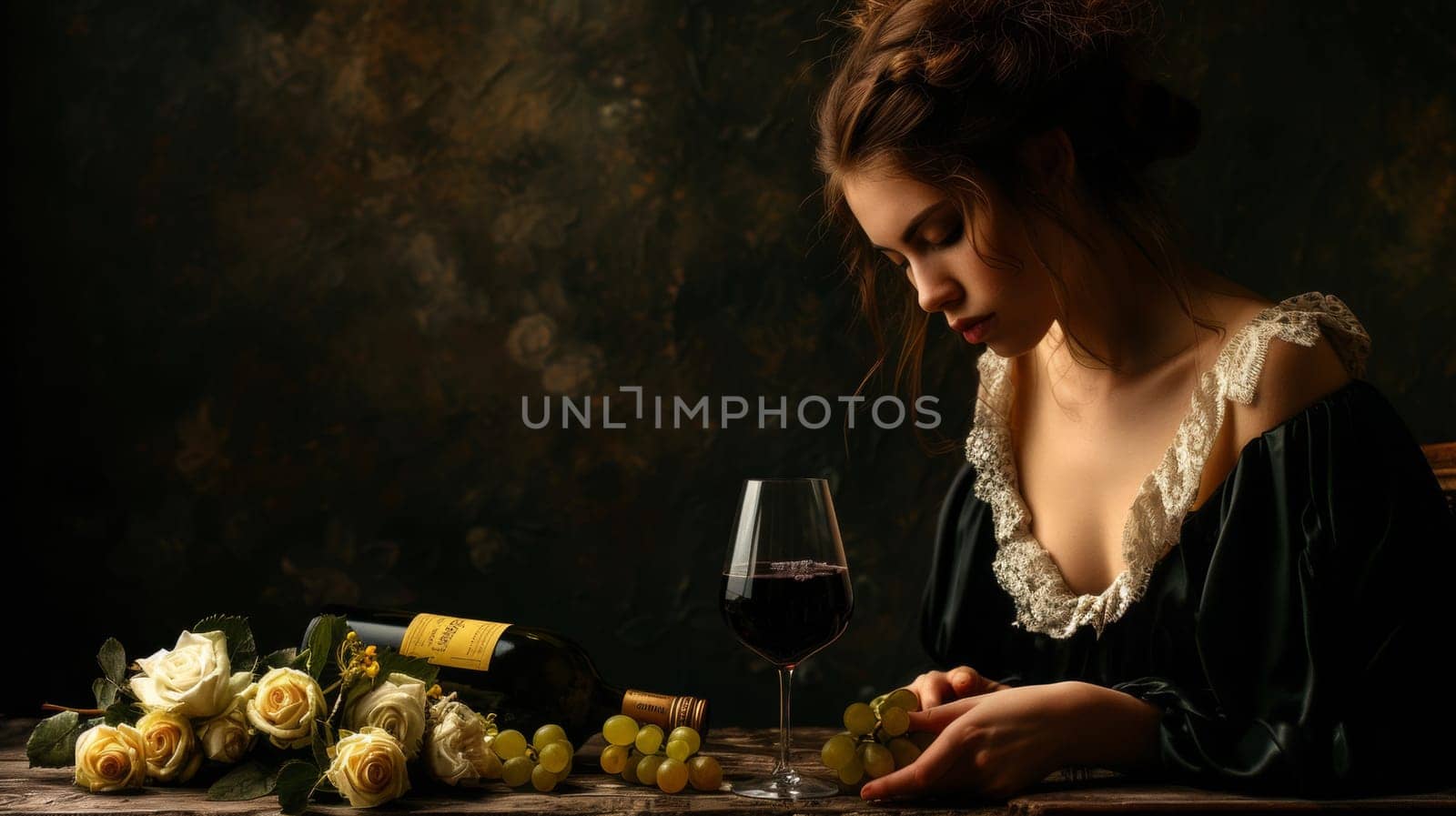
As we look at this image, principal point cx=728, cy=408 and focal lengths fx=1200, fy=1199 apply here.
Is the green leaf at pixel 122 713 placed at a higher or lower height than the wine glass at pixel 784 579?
lower

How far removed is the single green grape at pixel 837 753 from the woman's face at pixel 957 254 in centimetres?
44

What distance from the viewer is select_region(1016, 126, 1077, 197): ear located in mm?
1264

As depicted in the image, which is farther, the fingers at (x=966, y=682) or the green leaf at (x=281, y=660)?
the fingers at (x=966, y=682)

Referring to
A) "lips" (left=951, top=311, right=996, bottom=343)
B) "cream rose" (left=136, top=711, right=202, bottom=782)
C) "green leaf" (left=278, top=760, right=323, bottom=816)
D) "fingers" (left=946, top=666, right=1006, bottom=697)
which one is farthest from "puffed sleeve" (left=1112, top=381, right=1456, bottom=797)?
"cream rose" (left=136, top=711, right=202, bottom=782)

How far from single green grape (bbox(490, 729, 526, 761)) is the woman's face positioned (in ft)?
1.92

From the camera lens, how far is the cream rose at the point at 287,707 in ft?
3.22

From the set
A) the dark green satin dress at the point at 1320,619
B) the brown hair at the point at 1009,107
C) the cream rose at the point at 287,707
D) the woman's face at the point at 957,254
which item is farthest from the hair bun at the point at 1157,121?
the cream rose at the point at 287,707

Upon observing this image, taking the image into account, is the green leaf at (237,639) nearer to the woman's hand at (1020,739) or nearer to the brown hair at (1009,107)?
the woman's hand at (1020,739)

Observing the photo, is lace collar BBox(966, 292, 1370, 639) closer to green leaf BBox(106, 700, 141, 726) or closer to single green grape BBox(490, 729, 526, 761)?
single green grape BBox(490, 729, 526, 761)

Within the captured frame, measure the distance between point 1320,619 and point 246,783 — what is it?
938 millimetres

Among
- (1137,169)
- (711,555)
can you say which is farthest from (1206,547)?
(711,555)

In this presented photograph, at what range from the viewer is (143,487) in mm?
2139

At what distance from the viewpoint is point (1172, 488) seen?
A: 1232 millimetres

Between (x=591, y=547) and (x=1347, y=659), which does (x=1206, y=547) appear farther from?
(x=591, y=547)
